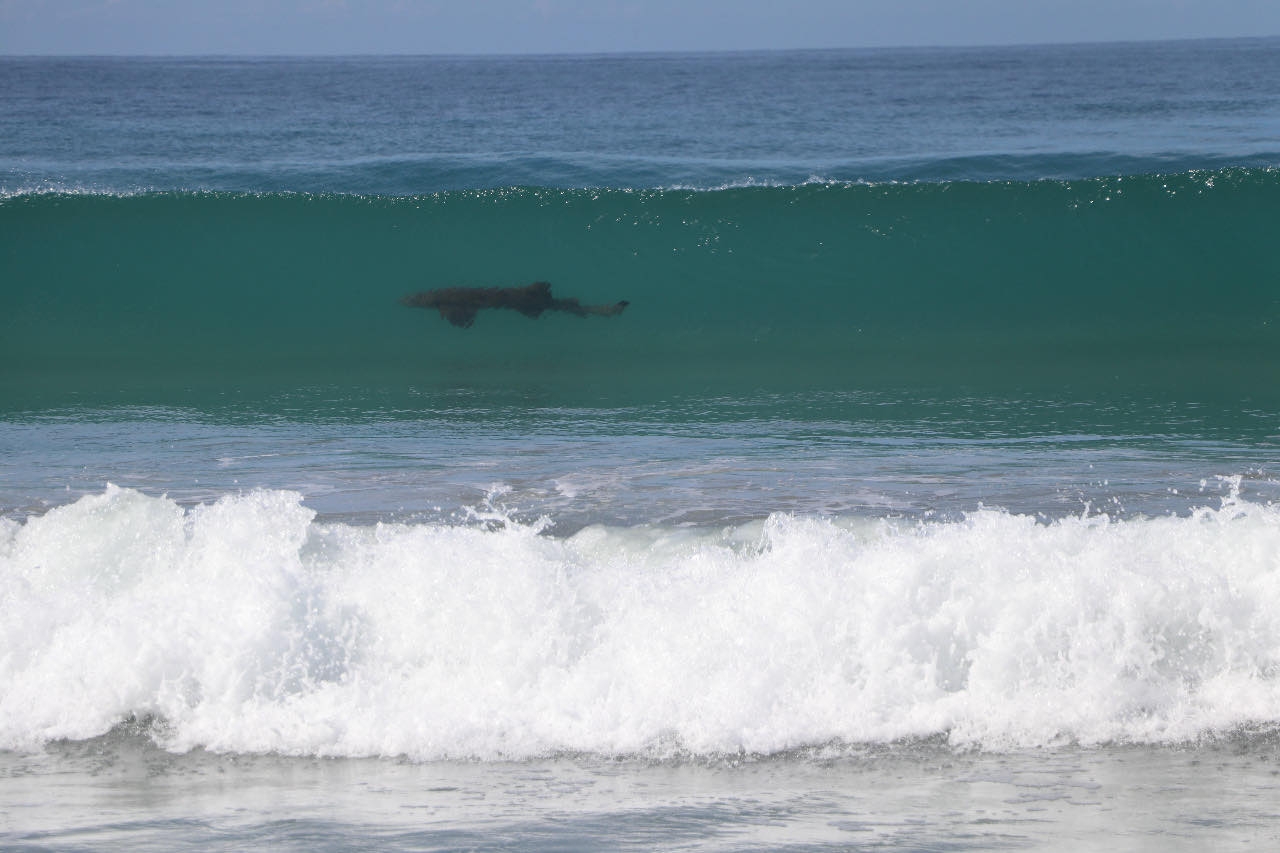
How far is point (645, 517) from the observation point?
5.67 m

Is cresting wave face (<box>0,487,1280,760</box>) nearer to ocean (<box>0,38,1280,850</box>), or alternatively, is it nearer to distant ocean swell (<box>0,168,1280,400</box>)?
ocean (<box>0,38,1280,850</box>)

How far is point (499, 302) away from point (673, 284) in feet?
5.18

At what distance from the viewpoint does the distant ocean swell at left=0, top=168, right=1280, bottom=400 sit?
10109mm

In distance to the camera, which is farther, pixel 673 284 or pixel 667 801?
pixel 673 284

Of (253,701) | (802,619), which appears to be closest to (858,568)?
(802,619)

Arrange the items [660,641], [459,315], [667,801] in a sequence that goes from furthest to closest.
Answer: [459,315] < [660,641] < [667,801]

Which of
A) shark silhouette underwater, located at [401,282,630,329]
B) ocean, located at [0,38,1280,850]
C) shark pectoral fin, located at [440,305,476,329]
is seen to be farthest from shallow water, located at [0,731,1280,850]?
shark silhouette underwater, located at [401,282,630,329]

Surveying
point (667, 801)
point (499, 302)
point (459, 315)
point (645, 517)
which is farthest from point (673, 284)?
point (667, 801)

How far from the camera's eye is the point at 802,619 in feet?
14.1

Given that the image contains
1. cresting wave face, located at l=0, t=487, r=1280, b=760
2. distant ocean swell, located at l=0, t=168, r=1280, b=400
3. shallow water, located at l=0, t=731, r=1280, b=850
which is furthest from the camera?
distant ocean swell, located at l=0, t=168, r=1280, b=400

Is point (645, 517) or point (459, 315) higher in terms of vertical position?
point (459, 315)

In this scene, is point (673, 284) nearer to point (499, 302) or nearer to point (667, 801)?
point (499, 302)

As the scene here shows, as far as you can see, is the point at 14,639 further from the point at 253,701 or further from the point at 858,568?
the point at 858,568

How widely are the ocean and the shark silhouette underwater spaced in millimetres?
48
